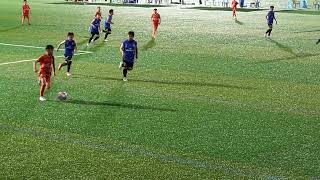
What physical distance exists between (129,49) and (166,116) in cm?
635

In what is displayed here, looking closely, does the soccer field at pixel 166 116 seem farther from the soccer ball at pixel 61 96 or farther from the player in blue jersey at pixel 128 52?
the player in blue jersey at pixel 128 52

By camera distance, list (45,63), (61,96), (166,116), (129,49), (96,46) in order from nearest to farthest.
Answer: (166,116) → (45,63) → (61,96) → (129,49) → (96,46)

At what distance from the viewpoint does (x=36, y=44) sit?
112 feet

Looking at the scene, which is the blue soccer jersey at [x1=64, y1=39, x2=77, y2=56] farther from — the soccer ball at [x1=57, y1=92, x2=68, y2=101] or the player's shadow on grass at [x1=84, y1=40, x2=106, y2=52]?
the player's shadow on grass at [x1=84, y1=40, x2=106, y2=52]

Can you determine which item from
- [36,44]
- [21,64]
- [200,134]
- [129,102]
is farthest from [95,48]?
[200,134]

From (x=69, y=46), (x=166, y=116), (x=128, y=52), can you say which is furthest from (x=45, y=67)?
(x=69, y=46)

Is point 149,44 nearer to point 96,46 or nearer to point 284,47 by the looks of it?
point 96,46

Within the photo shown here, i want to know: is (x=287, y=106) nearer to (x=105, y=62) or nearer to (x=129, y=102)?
(x=129, y=102)

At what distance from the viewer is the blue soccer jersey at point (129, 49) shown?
22.1 m

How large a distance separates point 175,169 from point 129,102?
677 centimetres

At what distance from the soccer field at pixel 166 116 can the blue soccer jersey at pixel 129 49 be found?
1.01m

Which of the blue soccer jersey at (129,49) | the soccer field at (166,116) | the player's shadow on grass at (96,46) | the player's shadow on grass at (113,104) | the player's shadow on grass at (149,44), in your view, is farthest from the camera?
the player's shadow on grass at (149,44)

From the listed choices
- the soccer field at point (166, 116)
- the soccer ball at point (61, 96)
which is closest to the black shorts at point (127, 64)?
the soccer field at point (166, 116)

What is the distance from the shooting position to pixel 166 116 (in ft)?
54.3
